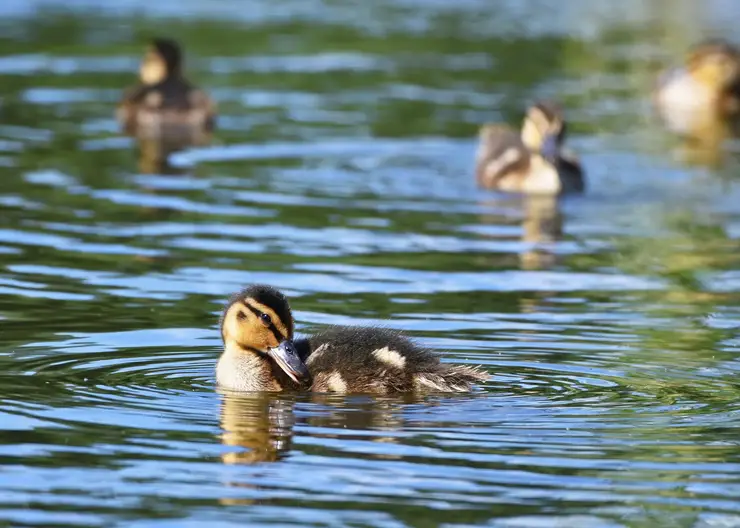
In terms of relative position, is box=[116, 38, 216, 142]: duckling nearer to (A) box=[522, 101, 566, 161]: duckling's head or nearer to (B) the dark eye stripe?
(A) box=[522, 101, 566, 161]: duckling's head

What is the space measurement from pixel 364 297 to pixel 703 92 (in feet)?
48.3

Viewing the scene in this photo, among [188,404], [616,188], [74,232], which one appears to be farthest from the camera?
[616,188]

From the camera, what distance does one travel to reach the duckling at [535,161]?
1773 cm

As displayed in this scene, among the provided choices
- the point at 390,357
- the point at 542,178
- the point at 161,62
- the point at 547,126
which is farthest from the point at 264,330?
the point at 161,62

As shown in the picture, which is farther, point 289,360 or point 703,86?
point 703,86

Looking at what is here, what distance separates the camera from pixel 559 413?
8953 millimetres

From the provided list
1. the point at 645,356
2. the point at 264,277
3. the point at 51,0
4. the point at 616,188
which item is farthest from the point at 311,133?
the point at 51,0

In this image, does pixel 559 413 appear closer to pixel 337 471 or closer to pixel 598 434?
pixel 598 434

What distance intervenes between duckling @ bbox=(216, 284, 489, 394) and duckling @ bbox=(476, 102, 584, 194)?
8.29 meters

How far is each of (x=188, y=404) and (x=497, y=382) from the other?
1742 millimetres

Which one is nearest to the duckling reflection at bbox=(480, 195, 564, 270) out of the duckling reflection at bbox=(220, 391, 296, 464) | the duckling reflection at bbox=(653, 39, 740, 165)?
the duckling reflection at bbox=(220, 391, 296, 464)

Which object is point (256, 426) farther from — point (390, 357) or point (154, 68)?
point (154, 68)

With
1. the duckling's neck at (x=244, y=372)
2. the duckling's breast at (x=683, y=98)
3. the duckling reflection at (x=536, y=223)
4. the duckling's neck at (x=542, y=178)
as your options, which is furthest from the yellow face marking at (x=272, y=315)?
the duckling's breast at (x=683, y=98)

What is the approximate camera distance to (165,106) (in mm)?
22016
